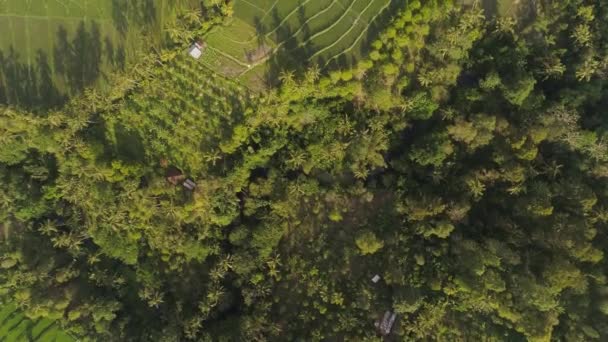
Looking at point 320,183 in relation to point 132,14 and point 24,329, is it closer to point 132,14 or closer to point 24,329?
point 132,14

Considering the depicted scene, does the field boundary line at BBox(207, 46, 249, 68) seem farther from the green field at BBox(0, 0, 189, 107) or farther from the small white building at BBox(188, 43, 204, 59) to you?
the green field at BBox(0, 0, 189, 107)

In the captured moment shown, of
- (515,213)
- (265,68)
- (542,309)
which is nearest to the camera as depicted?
(542,309)

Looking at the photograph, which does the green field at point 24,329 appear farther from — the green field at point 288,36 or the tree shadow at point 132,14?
the green field at point 288,36

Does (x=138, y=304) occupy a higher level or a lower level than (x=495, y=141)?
lower

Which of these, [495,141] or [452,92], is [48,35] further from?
[495,141]

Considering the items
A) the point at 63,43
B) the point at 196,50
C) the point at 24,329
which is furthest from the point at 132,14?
the point at 24,329

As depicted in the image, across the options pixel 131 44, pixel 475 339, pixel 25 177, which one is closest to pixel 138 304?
pixel 25 177

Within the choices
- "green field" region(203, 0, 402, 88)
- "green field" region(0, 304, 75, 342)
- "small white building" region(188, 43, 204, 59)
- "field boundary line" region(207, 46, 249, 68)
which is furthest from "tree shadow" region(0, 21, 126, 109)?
"green field" region(0, 304, 75, 342)
